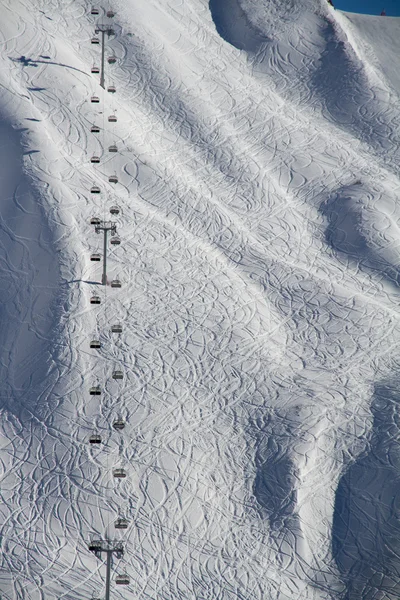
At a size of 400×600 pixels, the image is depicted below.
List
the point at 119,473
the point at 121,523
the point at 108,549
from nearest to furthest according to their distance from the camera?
the point at 108,549
the point at 121,523
the point at 119,473

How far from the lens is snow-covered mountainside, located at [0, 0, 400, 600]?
34.5m

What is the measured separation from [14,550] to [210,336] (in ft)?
34.9

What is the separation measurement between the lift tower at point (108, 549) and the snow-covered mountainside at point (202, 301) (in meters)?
0.26

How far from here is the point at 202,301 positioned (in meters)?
42.3

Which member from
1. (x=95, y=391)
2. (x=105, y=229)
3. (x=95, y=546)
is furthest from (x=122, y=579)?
(x=105, y=229)

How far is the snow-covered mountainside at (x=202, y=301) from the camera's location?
3453 centimetres

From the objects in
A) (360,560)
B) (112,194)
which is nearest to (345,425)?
(360,560)

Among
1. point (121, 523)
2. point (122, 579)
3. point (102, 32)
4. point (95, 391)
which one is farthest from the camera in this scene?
point (102, 32)

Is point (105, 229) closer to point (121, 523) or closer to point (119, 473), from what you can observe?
point (119, 473)

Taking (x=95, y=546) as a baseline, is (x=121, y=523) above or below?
below

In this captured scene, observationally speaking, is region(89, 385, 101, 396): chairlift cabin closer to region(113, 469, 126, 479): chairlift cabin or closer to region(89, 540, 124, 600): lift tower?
region(113, 469, 126, 479): chairlift cabin

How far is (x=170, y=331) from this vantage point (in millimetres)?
40875

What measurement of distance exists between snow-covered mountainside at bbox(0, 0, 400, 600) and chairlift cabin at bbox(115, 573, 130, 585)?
1.05 ft

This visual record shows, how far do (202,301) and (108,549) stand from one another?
12.4 m
